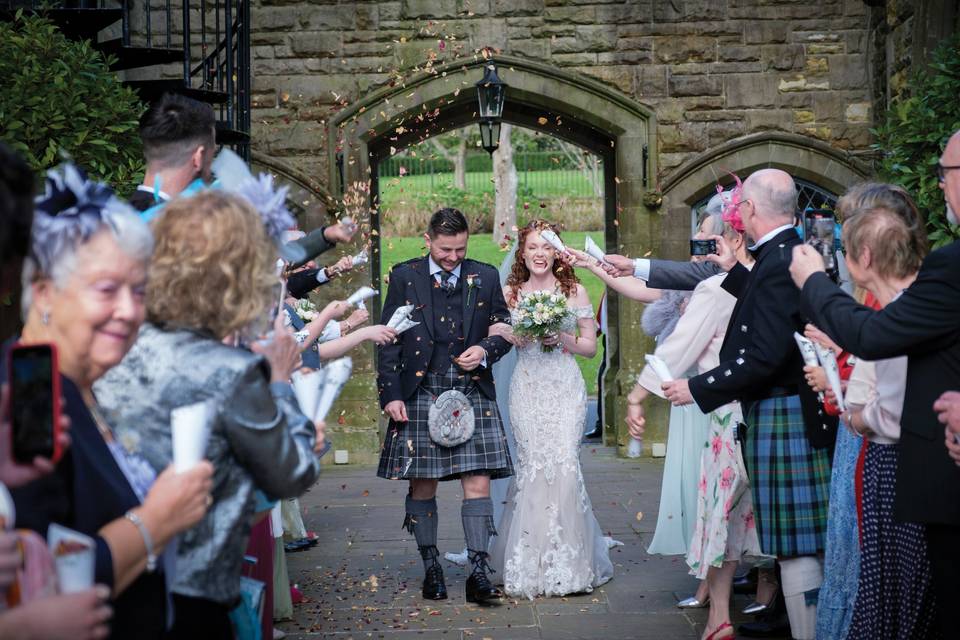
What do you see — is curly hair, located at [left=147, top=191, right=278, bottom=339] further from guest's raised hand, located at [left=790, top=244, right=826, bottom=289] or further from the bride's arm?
the bride's arm

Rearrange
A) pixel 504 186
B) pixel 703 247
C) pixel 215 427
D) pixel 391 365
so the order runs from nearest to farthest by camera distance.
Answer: pixel 215 427 < pixel 703 247 < pixel 391 365 < pixel 504 186

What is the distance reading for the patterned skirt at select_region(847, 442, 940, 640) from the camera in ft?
12.8

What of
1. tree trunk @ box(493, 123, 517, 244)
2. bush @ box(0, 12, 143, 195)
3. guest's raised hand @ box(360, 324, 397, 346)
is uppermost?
tree trunk @ box(493, 123, 517, 244)

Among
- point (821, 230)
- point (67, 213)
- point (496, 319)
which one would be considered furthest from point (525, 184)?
point (67, 213)

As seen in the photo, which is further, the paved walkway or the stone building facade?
the stone building facade

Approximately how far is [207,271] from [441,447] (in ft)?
13.2

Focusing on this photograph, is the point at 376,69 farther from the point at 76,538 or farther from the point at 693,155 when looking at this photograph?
the point at 76,538

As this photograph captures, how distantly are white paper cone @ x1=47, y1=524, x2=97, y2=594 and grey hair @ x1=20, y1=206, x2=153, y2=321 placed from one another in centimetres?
53

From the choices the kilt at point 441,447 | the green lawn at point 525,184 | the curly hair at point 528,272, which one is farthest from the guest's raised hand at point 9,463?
the green lawn at point 525,184

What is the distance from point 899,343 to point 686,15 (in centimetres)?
870

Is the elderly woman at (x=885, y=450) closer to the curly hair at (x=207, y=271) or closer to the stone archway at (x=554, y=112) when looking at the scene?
the curly hair at (x=207, y=271)

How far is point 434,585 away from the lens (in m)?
6.62

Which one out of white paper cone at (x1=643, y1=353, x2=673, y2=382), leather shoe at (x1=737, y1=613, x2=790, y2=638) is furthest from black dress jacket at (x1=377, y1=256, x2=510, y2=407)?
leather shoe at (x1=737, y1=613, x2=790, y2=638)

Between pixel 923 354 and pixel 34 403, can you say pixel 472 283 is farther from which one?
pixel 34 403
